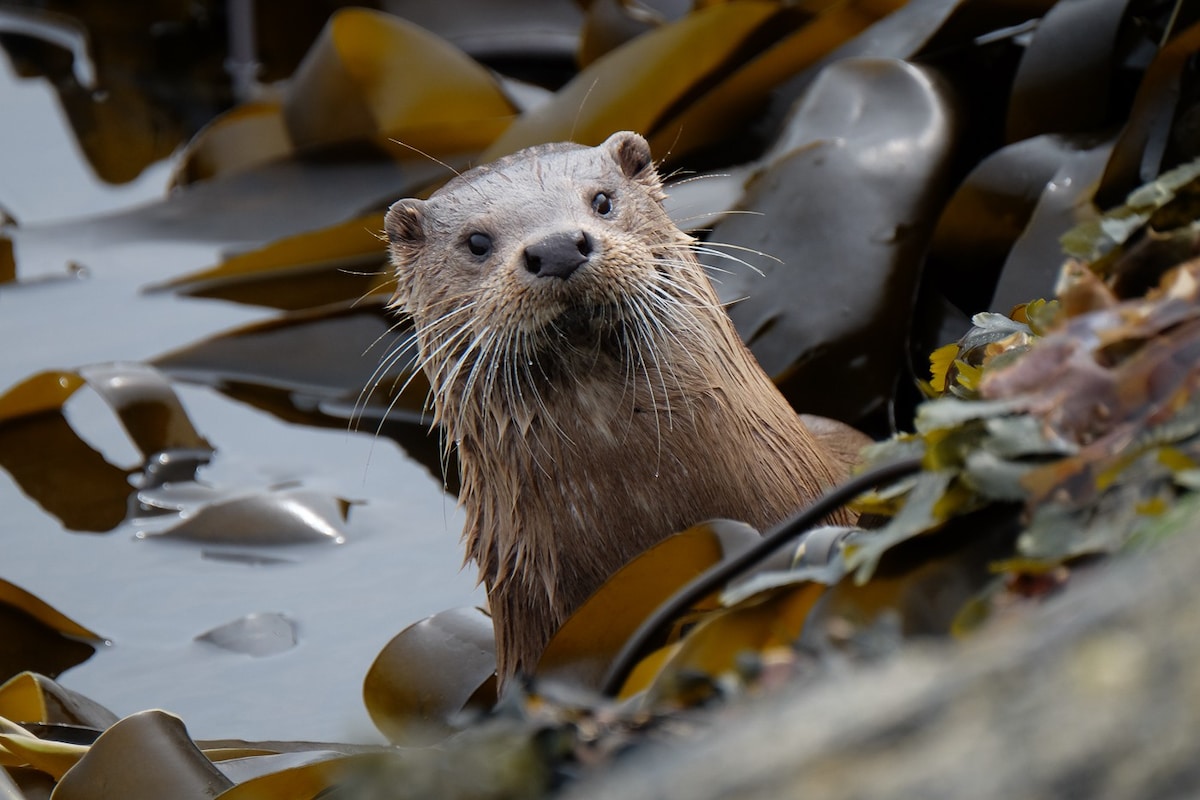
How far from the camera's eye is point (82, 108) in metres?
5.66

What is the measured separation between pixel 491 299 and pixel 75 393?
184 centimetres

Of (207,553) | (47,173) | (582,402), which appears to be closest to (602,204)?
(582,402)

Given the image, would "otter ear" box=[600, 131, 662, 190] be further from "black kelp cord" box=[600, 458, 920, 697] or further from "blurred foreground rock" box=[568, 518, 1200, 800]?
"blurred foreground rock" box=[568, 518, 1200, 800]

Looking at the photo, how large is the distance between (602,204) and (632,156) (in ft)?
0.64

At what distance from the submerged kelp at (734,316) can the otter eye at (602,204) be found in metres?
0.51

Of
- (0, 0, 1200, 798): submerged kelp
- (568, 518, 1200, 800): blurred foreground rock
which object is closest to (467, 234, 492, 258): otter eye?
(0, 0, 1200, 798): submerged kelp

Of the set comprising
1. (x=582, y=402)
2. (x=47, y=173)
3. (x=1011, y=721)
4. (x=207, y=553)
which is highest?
(x=1011, y=721)

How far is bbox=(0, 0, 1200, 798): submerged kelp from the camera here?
3.63 feet

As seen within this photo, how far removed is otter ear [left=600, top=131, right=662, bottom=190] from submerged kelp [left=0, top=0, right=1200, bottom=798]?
33 centimetres

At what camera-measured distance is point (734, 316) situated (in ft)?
9.49

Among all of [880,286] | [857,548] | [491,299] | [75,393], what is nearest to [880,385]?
[880,286]

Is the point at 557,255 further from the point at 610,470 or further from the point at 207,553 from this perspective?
the point at 207,553

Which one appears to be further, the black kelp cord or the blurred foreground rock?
the black kelp cord

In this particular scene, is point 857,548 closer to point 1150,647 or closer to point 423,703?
point 1150,647
